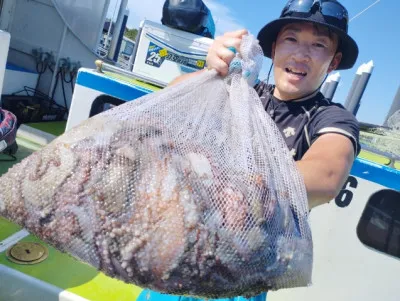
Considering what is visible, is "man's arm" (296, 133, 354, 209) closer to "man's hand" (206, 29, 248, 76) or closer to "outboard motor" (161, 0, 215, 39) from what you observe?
"man's hand" (206, 29, 248, 76)

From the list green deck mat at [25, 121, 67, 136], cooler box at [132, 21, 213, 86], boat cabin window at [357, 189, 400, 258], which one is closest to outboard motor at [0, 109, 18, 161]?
cooler box at [132, 21, 213, 86]

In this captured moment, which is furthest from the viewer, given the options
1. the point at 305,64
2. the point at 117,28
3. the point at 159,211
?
the point at 117,28

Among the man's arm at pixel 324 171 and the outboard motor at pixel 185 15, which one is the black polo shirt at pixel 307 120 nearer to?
the man's arm at pixel 324 171

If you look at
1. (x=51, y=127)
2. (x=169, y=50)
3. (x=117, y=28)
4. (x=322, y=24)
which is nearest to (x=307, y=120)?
(x=322, y=24)

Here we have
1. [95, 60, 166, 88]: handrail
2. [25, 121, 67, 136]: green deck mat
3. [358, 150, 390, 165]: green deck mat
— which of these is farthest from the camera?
[25, 121, 67, 136]: green deck mat

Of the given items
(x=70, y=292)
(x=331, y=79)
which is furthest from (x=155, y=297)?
(x=331, y=79)

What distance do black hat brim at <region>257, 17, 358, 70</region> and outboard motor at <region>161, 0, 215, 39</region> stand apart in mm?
2124

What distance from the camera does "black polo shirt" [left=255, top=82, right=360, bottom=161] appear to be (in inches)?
46.5

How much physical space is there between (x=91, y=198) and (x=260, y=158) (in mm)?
434

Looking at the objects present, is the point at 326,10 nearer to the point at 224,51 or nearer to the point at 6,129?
the point at 224,51

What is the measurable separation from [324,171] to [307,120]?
1.70 feet

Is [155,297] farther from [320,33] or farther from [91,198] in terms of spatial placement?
[320,33]

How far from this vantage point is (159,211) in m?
0.67

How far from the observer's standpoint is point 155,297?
1.58 meters
